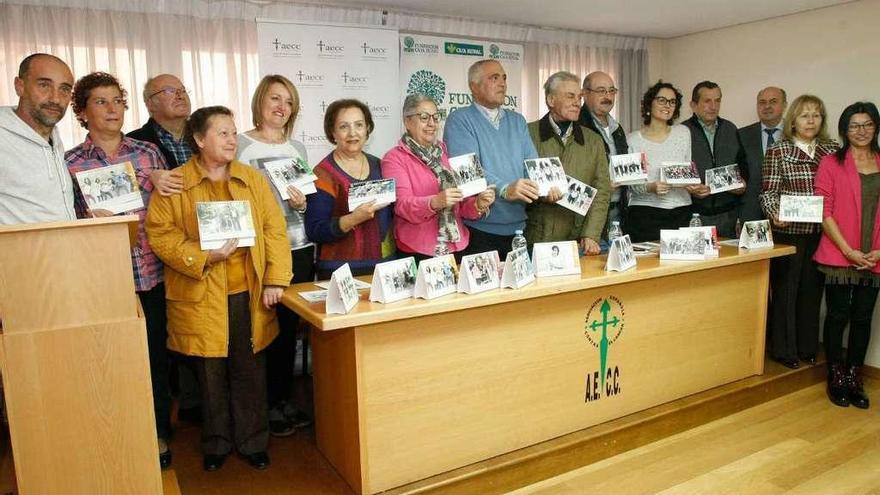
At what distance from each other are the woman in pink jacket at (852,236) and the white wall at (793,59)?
738 millimetres

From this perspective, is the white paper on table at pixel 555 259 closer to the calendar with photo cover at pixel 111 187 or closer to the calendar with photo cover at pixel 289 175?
the calendar with photo cover at pixel 289 175

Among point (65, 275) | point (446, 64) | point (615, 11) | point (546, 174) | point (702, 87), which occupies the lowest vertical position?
point (65, 275)

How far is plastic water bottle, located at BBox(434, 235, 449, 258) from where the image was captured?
101 inches

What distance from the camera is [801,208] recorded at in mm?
3154

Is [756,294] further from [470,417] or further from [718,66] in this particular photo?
[718,66]

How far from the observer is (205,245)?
2039mm

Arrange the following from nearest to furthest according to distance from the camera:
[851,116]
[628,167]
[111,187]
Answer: [111,187], [628,167], [851,116]

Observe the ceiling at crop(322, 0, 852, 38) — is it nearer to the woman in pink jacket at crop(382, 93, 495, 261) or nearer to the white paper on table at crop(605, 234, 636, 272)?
the woman in pink jacket at crop(382, 93, 495, 261)

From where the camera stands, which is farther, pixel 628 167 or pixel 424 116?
pixel 628 167

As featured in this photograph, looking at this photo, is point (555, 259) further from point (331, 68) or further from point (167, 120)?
point (331, 68)

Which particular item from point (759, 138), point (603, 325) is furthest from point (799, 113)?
point (603, 325)

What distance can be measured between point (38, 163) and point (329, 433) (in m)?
1.41

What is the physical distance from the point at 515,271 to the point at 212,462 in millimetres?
1374

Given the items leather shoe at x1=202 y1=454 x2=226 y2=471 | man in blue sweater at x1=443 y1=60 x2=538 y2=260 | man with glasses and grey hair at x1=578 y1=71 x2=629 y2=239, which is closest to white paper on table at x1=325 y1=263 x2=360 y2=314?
leather shoe at x1=202 y1=454 x2=226 y2=471
